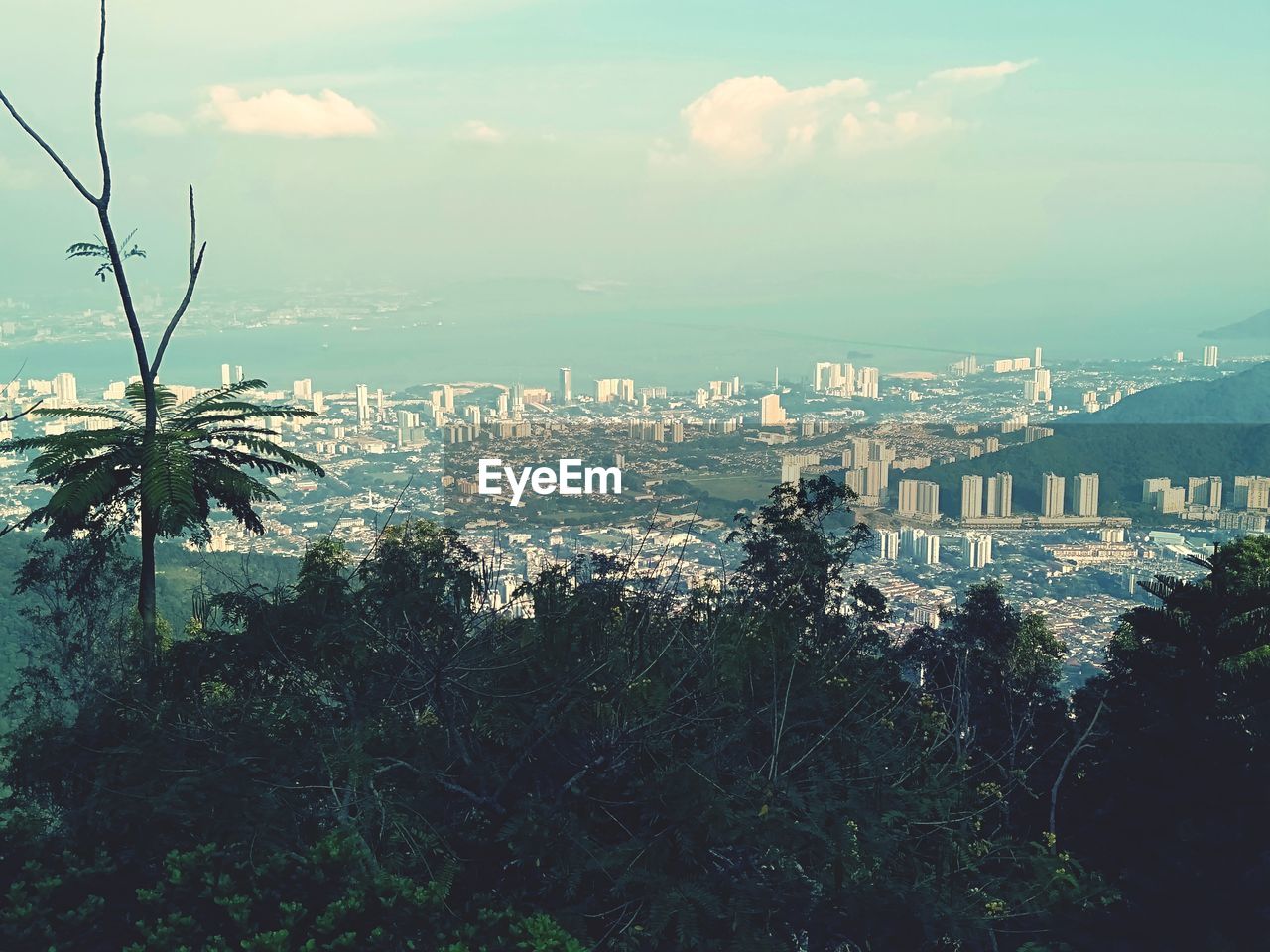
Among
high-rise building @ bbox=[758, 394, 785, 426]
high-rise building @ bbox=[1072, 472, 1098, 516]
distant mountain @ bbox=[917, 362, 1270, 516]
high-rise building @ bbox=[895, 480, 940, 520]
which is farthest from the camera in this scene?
high-rise building @ bbox=[758, 394, 785, 426]

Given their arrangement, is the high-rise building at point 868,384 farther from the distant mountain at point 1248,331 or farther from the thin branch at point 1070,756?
the thin branch at point 1070,756

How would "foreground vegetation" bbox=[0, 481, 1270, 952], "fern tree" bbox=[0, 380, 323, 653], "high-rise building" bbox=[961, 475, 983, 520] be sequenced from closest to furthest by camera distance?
"foreground vegetation" bbox=[0, 481, 1270, 952], "fern tree" bbox=[0, 380, 323, 653], "high-rise building" bbox=[961, 475, 983, 520]

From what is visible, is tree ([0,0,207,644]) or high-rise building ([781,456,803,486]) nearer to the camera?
tree ([0,0,207,644])

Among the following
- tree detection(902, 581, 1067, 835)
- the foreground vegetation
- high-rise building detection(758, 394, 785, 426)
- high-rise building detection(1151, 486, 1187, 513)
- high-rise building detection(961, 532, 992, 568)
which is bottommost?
high-rise building detection(961, 532, 992, 568)

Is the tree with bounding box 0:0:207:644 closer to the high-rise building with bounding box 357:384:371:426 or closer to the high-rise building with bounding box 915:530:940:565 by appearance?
the high-rise building with bounding box 915:530:940:565

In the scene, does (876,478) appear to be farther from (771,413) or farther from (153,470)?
(771,413)

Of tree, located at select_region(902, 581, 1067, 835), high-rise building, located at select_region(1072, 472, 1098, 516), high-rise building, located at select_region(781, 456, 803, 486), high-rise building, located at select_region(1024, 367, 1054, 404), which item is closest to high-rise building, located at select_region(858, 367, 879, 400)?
high-rise building, located at select_region(1024, 367, 1054, 404)

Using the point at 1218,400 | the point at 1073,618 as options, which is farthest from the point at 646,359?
the point at 1073,618
